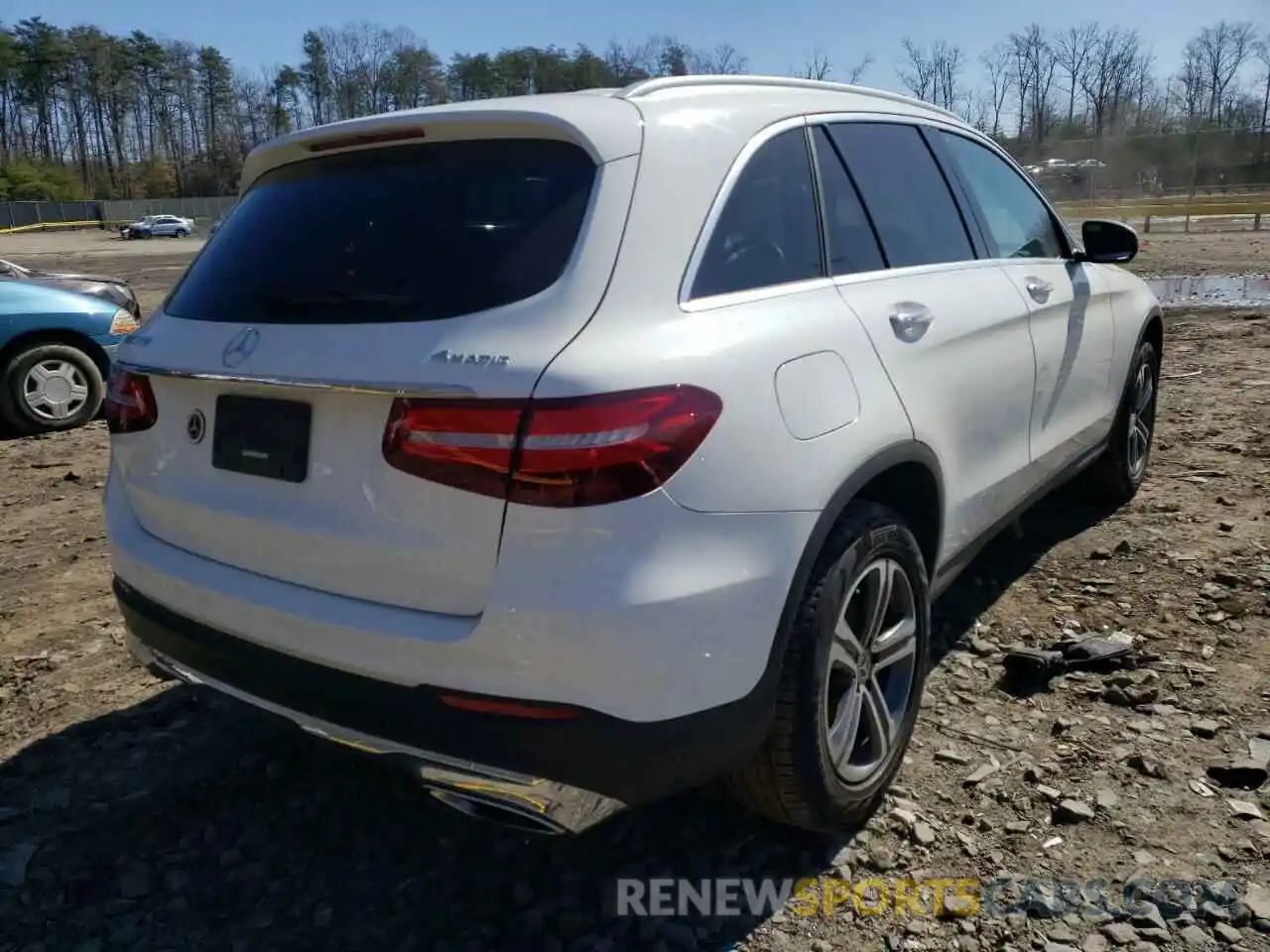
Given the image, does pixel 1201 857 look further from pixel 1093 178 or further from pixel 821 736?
pixel 1093 178

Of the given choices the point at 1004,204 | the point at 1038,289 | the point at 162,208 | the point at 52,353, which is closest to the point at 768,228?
the point at 1038,289

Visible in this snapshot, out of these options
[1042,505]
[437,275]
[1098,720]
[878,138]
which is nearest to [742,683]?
[437,275]

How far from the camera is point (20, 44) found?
310 ft

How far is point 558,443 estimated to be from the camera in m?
1.92

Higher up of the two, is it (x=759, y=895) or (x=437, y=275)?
(x=437, y=275)

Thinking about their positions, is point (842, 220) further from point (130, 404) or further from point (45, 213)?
point (45, 213)

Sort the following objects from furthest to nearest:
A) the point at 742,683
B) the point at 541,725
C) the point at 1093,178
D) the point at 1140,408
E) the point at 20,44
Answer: the point at 20,44, the point at 1093,178, the point at 1140,408, the point at 742,683, the point at 541,725

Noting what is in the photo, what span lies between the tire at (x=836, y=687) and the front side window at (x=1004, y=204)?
5.07 ft

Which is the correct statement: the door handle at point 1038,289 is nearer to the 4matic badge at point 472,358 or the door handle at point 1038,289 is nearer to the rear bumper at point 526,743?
the rear bumper at point 526,743

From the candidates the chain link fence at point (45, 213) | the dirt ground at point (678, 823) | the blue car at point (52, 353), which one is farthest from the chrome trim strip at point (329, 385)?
the chain link fence at point (45, 213)

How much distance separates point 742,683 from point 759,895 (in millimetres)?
709

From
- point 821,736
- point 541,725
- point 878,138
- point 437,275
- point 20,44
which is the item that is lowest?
point 821,736

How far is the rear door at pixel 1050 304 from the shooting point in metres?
3.67

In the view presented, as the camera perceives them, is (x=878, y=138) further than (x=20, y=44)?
No
